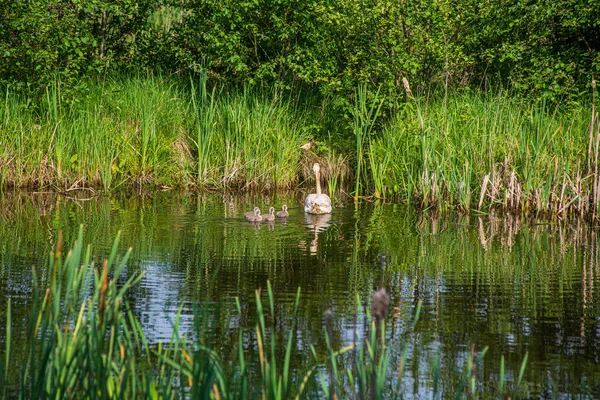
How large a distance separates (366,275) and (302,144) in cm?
864

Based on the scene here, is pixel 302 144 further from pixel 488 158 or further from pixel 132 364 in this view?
pixel 132 364

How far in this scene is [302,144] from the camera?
688 inches

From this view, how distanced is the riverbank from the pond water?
30.3 inches

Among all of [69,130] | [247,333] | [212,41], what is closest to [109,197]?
[69,130]

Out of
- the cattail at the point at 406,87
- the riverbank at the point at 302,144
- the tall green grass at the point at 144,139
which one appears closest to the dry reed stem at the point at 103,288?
the riverbank at the point at 302,144

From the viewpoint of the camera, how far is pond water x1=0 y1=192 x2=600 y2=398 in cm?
634

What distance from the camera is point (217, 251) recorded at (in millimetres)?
10234

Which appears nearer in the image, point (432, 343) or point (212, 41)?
point (432, 343)

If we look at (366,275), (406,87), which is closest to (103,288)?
(366,275)

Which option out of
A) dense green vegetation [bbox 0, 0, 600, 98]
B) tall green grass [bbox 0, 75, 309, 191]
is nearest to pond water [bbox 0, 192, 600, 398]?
tall green grass [bbox 0, 75, 309, 191]

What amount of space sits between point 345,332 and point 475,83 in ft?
43.7

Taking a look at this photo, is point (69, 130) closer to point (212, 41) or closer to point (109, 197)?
point (109, 197)

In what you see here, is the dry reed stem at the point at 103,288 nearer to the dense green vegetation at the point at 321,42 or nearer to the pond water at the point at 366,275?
the pond water at the point at 366,275

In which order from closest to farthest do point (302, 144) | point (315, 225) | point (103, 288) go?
point (103, 288) → point (315, 225) → point (302, 144)
